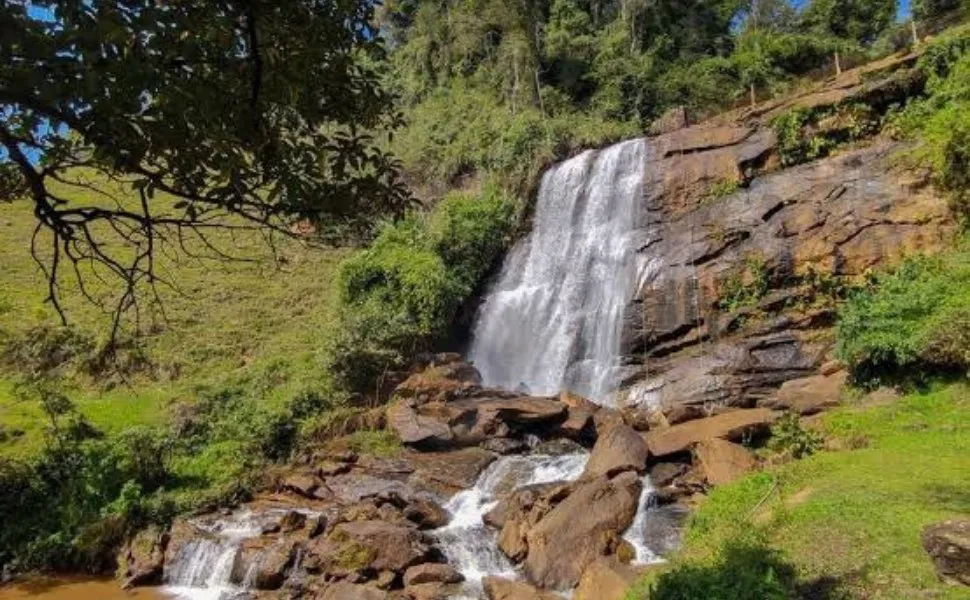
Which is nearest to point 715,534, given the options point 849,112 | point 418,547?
point 418,547

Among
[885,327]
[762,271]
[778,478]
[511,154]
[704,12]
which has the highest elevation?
[704,12]

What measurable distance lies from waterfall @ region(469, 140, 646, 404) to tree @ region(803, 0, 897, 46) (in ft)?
76.3

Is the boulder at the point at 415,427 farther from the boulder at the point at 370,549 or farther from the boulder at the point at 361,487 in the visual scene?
the boulder at the point at 370,549

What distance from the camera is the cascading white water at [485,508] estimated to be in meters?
11.8

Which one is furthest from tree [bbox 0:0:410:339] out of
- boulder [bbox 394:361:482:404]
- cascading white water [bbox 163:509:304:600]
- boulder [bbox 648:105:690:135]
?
boulder [bbox 648:105:690:135]

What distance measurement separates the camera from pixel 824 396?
14062 millimetres

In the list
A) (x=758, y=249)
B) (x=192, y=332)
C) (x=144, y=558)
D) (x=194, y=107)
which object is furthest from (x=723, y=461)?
(x=192, y=332)

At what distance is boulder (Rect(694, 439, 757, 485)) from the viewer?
11805mm

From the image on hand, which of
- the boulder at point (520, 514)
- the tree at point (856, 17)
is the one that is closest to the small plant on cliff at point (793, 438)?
the boulder at point (520, 514)

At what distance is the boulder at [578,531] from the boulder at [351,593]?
2.23 m

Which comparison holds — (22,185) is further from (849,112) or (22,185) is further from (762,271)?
(849,112)

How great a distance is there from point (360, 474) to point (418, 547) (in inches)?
180

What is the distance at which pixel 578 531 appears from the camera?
36.1ft

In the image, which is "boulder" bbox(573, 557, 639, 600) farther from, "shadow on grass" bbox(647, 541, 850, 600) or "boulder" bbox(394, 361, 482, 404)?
"boulder" bbox(394, 361, 482, 404)
